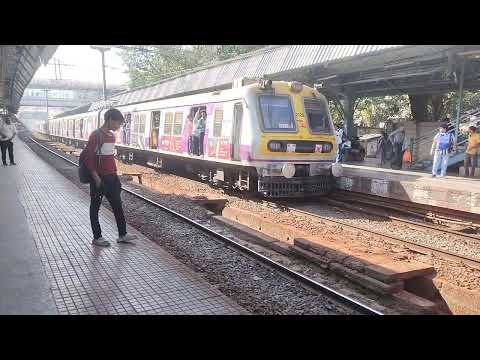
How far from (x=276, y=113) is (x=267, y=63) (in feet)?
23.3

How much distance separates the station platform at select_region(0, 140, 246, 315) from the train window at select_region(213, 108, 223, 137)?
14.9 feet

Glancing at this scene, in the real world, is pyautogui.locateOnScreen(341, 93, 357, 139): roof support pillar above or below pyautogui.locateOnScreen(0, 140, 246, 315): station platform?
above

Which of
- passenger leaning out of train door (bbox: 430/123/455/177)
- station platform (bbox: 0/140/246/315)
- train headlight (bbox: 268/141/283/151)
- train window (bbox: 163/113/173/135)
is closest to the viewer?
station platform (bbox: 0/140/246/315)

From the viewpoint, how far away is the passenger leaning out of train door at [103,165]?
218 inches

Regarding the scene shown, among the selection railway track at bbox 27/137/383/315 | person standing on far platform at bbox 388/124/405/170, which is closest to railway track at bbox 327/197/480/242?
railway track at bbox 27/137/383/315

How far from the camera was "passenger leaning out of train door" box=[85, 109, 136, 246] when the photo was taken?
5.53 m

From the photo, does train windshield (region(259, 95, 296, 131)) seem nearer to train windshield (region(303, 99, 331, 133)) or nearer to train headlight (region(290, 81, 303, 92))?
train headlight (region(290, 81, 303, 92))

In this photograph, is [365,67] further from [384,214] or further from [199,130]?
[384,214]

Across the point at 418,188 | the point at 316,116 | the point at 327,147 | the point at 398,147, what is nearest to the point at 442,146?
the point at 418,188

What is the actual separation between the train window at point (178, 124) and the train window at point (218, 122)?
8.16 feet

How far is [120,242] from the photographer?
5.87m

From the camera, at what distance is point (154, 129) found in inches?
632

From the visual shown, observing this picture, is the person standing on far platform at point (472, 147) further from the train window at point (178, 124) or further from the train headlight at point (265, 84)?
the train window at point (178, 124)
